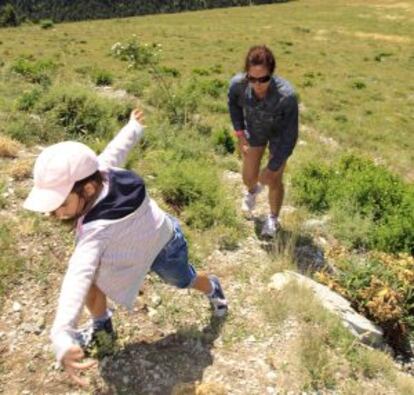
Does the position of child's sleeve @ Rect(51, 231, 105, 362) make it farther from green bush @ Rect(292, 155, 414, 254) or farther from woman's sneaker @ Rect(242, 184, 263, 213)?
green bush @ Rect(292, 155, 414, 254)

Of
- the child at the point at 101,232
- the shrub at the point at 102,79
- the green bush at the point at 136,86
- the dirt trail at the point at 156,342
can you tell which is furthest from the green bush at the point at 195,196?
the shrub at the point at 102,79

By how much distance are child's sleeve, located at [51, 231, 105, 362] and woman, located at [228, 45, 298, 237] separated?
284cm

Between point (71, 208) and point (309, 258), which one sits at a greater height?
point (71, 208)

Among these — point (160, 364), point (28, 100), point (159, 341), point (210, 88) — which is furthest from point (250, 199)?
point (210, 88)

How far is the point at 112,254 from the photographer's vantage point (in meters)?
3.58

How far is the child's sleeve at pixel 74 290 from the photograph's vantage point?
303 centimetres

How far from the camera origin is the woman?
5539 millimetres

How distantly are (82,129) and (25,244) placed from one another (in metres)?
3.37

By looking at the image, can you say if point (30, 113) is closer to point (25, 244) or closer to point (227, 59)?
point (25, 244)

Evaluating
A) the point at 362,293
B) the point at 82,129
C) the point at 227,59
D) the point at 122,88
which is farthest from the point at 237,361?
the point at 227,59

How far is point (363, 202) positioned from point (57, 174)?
538 centimetres

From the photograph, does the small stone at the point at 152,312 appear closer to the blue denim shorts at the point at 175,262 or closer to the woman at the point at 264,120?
the blue denim shorts at the point at 175,262

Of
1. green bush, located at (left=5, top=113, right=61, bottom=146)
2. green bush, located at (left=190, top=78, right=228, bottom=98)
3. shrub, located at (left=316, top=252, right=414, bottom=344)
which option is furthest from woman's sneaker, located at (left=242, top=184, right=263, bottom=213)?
green bush, located at (left=190, top=78, right=228, bottom=98)

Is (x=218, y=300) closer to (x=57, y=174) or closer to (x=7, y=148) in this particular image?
(x=57, y=174)
